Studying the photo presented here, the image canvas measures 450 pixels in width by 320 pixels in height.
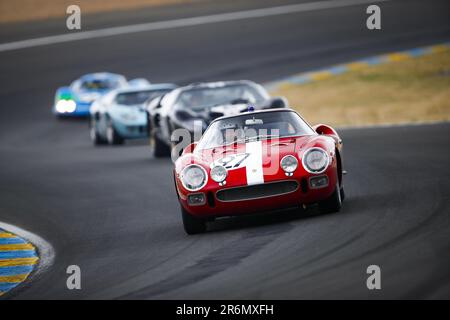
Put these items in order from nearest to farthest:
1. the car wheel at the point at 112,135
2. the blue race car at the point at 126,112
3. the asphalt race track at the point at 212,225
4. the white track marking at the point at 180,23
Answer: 1. the asphalt race track at the point at 212,225
2. the blue race car at the point at 126,112
3. the car wheel at the point at 112,135
4. the white track marking at the point at 180,23

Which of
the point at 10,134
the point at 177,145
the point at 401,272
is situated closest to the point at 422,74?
the point at 10,134

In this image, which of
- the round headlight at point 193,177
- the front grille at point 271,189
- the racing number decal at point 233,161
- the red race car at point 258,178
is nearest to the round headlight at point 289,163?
the red race car at point 258,178

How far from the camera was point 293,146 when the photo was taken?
8805 millimetres

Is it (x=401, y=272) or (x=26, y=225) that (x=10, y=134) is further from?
(x=401, y=272)

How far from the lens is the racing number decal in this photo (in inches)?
340

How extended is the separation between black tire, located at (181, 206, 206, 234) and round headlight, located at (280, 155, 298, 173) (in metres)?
0.85

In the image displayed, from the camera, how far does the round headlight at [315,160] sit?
28.1ft

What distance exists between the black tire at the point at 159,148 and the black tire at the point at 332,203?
7.17 m

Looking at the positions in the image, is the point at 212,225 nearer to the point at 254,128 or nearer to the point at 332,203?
the point at 254,128

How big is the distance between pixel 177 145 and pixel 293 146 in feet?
18.0

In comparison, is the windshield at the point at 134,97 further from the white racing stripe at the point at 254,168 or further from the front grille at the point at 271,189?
the front grille at the point at 271,189

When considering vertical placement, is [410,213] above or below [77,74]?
below

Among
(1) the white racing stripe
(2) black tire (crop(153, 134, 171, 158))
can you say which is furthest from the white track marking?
(1) the white racing stripe

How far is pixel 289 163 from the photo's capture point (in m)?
8.55
